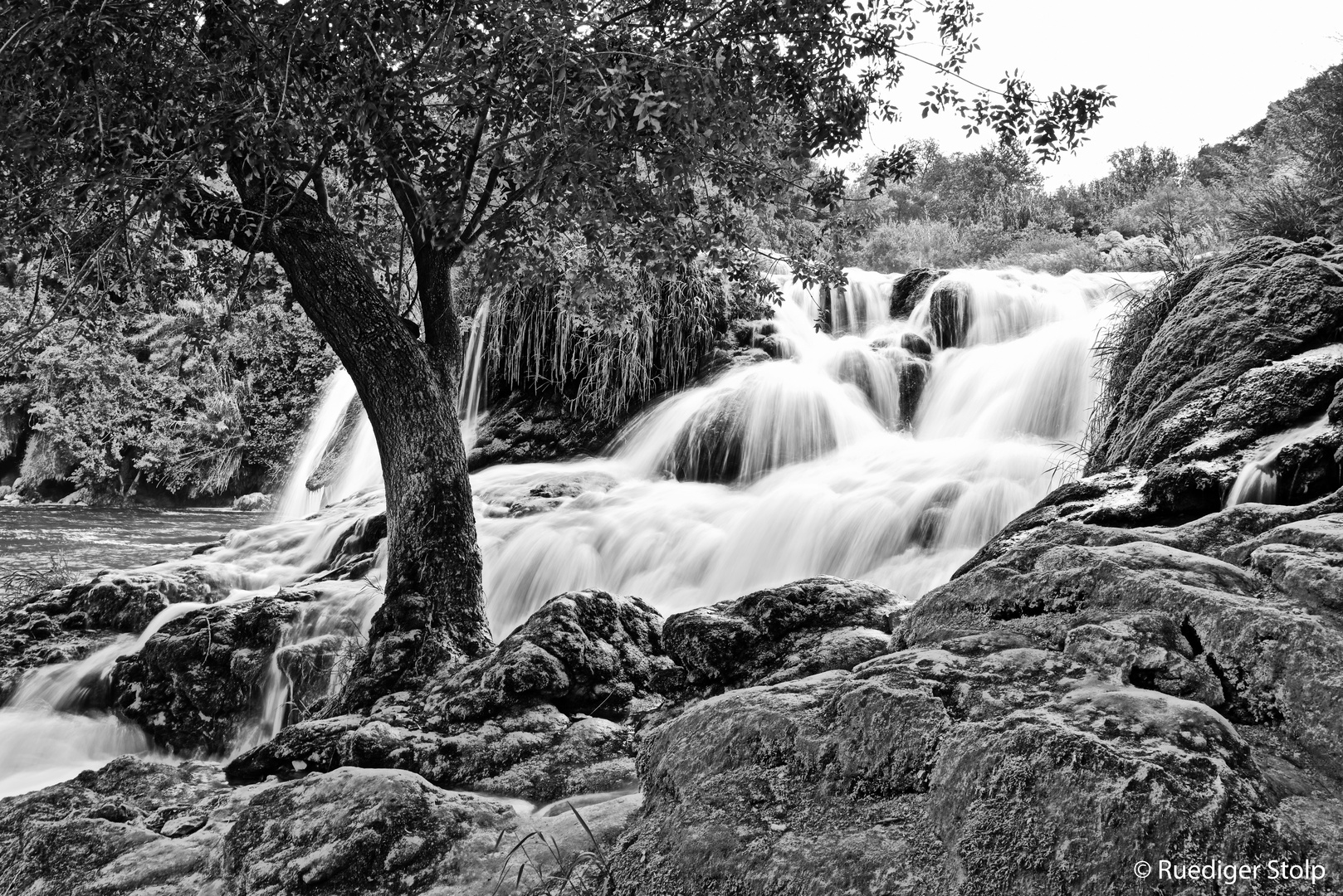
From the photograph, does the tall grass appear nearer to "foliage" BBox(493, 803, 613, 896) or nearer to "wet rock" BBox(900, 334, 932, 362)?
"foliage" BBox(493, 803, 613, 896)

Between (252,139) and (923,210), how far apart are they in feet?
109

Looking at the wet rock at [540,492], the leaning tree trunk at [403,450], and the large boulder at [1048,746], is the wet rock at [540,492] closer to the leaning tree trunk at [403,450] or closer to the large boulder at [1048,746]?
the leaning tree trunk at [403,450]

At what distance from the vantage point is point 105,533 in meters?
13.9

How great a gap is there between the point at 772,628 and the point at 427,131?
12.9ft

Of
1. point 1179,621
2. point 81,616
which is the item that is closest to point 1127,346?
point 1179,621

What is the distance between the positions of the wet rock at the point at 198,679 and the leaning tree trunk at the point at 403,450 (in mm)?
1615

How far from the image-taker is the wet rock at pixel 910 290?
1360 centimetres

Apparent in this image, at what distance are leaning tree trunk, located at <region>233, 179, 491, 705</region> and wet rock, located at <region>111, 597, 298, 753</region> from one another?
162 centimetres

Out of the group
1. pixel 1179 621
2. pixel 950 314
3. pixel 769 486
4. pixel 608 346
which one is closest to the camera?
pixel 1179 621

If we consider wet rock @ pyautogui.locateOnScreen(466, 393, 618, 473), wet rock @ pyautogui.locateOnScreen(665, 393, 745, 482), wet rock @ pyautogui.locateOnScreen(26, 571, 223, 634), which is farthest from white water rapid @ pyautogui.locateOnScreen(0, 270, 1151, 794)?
wet rock @ pyautogui.locateOnScreen(466, 393, 618, 473)

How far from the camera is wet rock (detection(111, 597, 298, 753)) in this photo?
20.0ft

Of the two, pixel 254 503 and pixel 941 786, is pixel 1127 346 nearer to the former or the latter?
pixel 941 786

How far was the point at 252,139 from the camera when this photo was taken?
3.67m

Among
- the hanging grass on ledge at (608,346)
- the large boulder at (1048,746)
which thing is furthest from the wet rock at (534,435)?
the large boulder at (1048,746)
